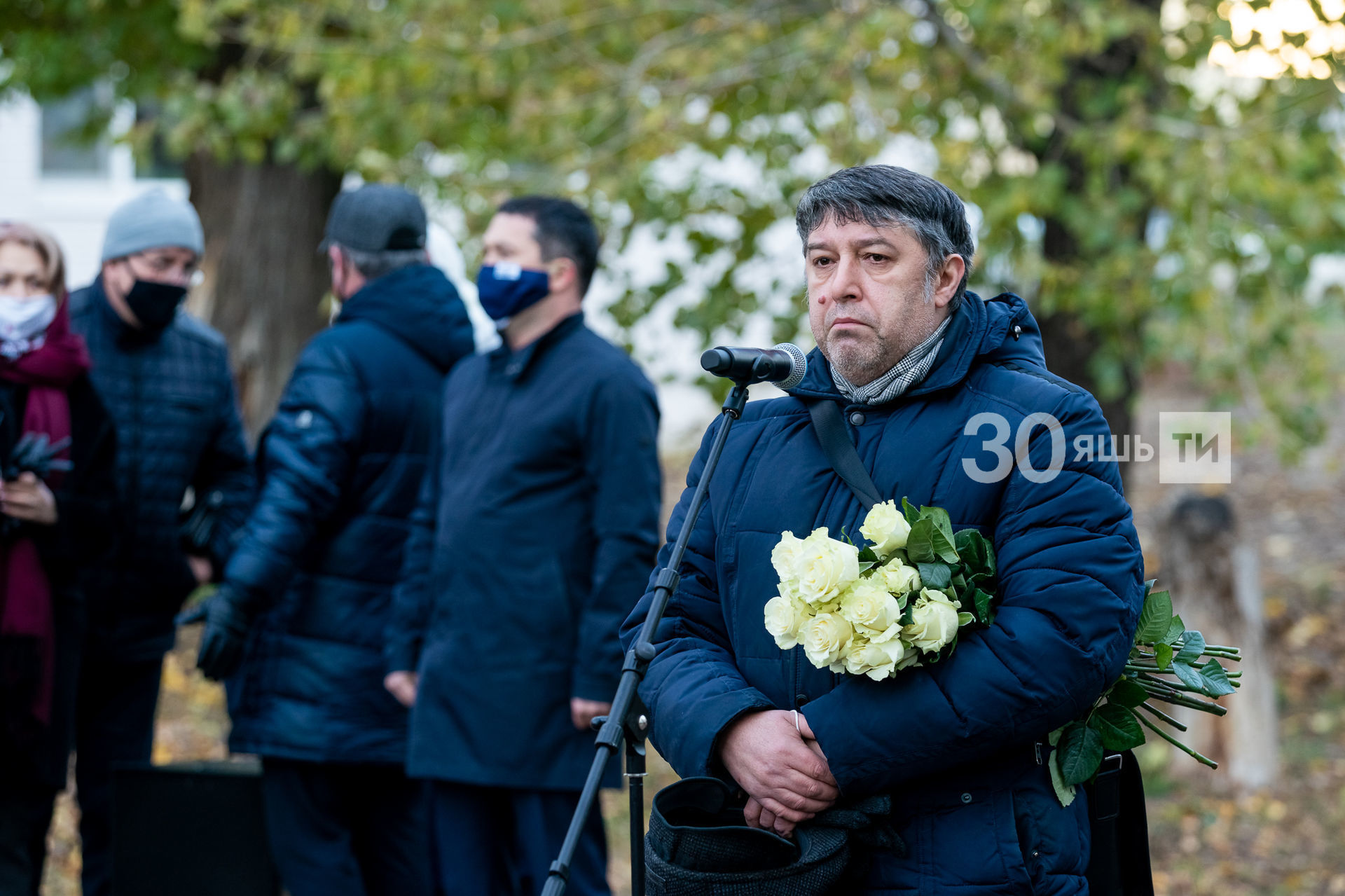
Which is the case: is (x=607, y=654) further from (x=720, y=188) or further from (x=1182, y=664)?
(x=720, y=188)

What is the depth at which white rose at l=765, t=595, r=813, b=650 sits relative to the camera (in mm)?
2354

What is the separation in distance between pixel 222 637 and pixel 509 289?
1.34 meters

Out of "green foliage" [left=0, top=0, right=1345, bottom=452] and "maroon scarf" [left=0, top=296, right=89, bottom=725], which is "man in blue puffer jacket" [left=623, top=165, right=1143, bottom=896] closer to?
"maroon scarf" [left=0, top=296, right=89, bottom=725]

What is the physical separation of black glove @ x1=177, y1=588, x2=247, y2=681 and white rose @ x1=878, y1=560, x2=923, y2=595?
244cm

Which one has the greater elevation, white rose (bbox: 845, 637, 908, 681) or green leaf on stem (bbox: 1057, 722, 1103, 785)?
white rose (bbox: 845, 637, 908, 681)

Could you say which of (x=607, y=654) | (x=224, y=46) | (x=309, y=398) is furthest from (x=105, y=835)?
(x=224, y=46)

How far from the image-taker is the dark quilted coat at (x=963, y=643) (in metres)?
2.32

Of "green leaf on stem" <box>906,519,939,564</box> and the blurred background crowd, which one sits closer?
"green leaf on stem" <box>906,519,939,564</box>

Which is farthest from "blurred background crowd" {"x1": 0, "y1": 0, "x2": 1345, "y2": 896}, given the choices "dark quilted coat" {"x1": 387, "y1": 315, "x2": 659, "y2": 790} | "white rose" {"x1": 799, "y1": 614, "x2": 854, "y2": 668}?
"white rose" {"x1": 799, "y1": 614, "x2": 854, "y2": 668}

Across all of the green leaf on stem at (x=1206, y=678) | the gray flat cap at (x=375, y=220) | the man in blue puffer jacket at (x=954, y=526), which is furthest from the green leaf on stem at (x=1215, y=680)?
the gray flat cap at (x=375, y=220)

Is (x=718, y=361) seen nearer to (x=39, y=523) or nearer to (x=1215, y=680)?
(x=1215, y=680)

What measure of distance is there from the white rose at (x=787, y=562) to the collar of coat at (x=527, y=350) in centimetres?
186

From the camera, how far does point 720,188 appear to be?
7.05 metres

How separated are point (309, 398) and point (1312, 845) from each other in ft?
16.7
